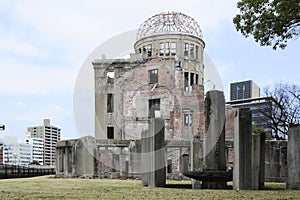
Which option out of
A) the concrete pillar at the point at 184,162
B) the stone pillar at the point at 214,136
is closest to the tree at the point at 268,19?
the stone pillar at the point at 214,136

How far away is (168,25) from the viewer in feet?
158

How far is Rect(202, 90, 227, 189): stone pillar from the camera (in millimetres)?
17078

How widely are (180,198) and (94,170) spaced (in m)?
18.2

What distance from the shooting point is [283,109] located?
47.1 metres

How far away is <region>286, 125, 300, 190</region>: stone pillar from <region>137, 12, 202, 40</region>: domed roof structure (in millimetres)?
31914

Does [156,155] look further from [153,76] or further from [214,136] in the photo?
[153,76]

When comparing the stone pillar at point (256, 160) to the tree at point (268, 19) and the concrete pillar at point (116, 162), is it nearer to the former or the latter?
the tree at point (268, 19)

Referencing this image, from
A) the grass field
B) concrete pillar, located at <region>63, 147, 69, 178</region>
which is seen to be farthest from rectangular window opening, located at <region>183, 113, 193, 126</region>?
the grass field

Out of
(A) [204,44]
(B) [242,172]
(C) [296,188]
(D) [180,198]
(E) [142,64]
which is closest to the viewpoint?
(D) [180,198]

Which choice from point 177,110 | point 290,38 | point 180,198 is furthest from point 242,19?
point 177,110

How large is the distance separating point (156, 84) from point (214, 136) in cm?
2845

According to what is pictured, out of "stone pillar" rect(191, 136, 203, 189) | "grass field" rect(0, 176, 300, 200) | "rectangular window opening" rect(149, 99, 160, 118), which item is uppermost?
"rectangular window opening" rect(149, 99, 160, 118)

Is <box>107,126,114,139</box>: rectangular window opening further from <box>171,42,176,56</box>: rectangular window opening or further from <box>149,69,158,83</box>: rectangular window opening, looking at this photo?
<box>171,42,176,56</box>: rectangular window opening

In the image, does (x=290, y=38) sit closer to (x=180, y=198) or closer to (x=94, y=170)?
(x=180, y=198)
